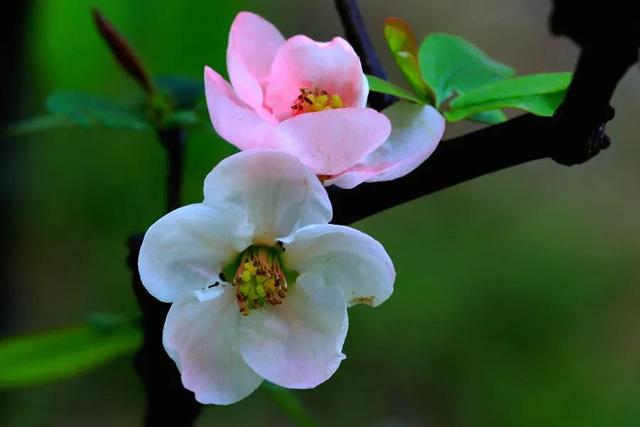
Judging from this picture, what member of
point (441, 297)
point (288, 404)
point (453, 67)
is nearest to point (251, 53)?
point (453, 67)

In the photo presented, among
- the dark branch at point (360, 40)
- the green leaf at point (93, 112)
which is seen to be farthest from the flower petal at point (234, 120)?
the green leaf at point (93, 112)

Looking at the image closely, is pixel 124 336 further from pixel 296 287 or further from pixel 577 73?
pixel 577 73

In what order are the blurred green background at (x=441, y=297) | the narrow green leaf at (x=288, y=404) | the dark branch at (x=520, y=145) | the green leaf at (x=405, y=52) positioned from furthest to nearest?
the blurred green background at (x=441, y=297) < the narrow green leaf at (x=288, y=404) < the green leaf at (x=405, y=52) < the dark branch at (x=520, y=145)

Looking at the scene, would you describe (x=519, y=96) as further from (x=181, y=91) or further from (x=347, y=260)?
(x=181, y=91)

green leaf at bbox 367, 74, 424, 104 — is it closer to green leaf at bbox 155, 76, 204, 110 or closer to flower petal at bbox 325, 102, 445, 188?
flower petal at bbox 325, 102, 445, 188

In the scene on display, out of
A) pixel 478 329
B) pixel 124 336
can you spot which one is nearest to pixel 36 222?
pixel 478 329

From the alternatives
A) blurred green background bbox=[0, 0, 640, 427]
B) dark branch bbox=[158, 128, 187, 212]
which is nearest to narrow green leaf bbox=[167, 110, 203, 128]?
dark branch bbox=[158, 128, 187, 212]

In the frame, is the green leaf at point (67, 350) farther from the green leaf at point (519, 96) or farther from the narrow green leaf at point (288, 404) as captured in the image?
the green leaf at point (519, 96)

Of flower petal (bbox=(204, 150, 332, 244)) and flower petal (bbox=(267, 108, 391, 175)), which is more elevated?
flower petal (bbox=(267, 108, 391, 175))
